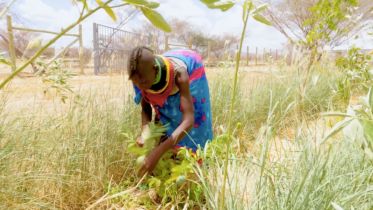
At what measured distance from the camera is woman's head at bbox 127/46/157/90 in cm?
121

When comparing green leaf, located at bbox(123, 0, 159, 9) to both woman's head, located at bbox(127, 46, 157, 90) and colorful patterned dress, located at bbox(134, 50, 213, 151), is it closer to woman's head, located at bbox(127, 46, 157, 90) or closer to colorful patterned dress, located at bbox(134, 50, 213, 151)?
woman's head, located at bbox(127, 46, 157, 90)

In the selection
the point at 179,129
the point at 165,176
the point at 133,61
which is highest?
the point at 133,61

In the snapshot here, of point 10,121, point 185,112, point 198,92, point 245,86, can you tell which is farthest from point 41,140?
point 245,86

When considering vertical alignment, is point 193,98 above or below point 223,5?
below

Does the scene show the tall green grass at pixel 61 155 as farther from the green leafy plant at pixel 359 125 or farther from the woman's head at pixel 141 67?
the green leafy plant at pixel 359 125

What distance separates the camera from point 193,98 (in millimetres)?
1610

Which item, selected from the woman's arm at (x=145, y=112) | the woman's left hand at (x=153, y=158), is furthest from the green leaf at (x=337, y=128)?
the woman's arm at (x=145, y=112)

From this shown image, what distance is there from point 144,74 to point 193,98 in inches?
16.6

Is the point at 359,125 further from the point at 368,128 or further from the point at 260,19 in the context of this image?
the point at 260,19

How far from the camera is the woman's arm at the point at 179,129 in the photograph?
3.93ft

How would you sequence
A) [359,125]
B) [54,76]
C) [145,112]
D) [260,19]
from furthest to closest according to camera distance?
[145,112] < [54,76] < [359,125] < [260,19]

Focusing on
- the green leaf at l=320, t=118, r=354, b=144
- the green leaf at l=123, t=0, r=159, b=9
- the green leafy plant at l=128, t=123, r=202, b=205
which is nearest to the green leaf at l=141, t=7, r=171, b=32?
the green leaf at l=123, t=0, r=159, b=9

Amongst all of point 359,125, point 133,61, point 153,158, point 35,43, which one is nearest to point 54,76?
point 133,61

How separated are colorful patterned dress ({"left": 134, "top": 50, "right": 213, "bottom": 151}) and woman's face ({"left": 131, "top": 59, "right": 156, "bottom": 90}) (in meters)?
0.15
